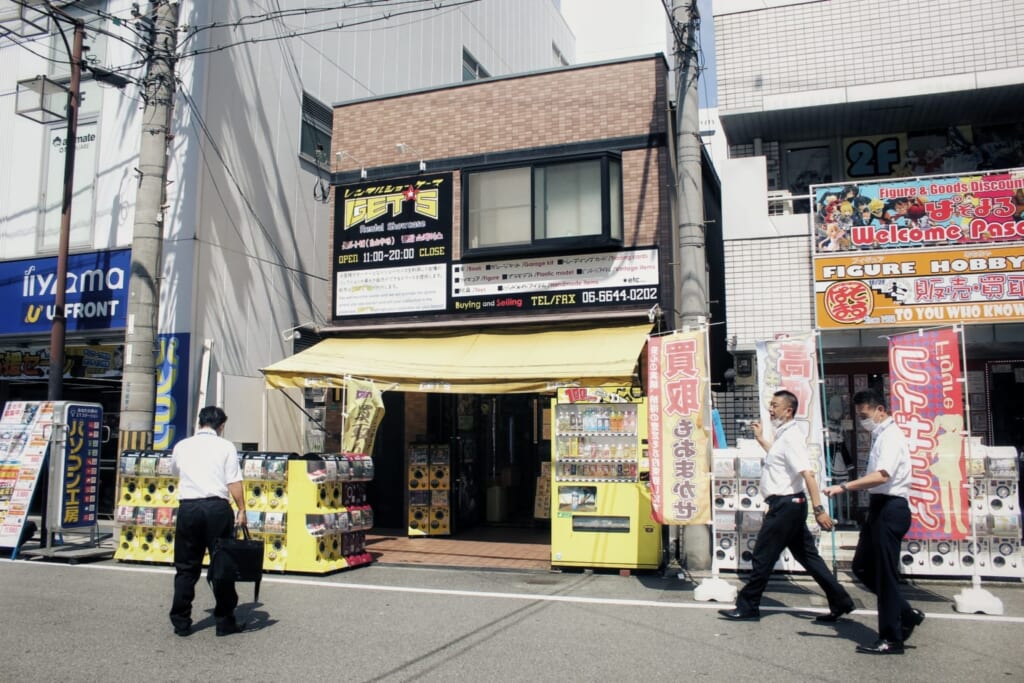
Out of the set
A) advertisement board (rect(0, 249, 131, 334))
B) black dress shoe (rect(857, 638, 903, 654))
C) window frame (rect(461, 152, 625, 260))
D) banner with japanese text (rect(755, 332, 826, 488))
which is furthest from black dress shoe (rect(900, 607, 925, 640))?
advertisement board (rect(0, 249, 131, 334))

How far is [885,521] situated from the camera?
633 centimetres

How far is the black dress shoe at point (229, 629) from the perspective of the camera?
656 centimetres

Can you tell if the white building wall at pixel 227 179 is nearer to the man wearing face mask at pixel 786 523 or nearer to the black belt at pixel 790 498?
the man wearing face mask at pixel 786 523

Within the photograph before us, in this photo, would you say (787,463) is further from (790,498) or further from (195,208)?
(195,208)

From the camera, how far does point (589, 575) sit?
9562mm

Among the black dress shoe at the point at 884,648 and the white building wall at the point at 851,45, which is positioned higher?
the white building wall at the point at 851,45

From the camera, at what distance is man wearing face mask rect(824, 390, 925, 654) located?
19.8 ft

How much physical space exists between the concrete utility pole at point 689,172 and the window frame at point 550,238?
7.86 feet

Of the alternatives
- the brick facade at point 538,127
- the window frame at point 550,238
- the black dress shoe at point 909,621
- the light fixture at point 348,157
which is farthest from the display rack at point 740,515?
the light fixture at point 348,157

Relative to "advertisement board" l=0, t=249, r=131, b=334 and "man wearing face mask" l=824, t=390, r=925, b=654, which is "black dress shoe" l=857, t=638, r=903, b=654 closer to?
"man wearing face mask" l=824, t=390, r=925, b=654

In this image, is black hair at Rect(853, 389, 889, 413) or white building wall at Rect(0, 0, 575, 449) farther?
white building wall at Rect(0, 0, 575, 449)

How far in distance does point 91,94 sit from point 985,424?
16084 mm

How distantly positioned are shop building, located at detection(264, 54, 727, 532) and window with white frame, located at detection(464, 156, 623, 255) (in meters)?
0.02

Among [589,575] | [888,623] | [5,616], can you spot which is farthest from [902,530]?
[5,616]
